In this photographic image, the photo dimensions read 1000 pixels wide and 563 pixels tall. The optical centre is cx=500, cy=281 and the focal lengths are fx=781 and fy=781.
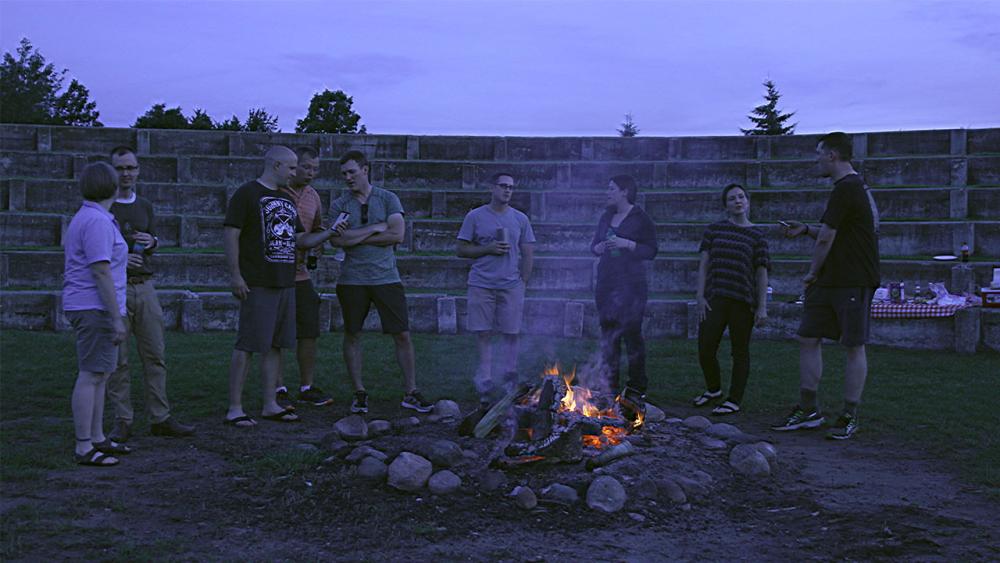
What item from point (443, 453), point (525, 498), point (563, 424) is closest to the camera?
point (525, 498)

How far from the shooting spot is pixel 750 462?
211 inches

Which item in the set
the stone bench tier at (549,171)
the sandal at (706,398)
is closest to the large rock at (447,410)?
the sandal at (706,398)

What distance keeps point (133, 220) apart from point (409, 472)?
291 cm

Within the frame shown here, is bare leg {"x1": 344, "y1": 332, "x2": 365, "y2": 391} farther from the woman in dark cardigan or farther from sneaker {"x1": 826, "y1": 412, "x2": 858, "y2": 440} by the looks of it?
sneaker {"x1": 826, "y1": 412, "x2": 858, "y2": 440}

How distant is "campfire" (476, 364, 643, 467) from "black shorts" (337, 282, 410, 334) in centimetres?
135

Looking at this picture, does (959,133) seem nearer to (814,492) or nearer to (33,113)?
(814,492)

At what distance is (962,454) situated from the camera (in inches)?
229

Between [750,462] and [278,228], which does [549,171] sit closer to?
[278,228]

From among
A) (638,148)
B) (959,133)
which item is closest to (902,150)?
(959,133)

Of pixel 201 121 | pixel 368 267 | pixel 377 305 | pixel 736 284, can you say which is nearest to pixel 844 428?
pixel 736 284

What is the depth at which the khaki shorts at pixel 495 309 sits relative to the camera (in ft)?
24.2

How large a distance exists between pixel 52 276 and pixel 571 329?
28.7ft

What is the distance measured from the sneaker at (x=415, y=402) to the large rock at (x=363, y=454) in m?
1.68

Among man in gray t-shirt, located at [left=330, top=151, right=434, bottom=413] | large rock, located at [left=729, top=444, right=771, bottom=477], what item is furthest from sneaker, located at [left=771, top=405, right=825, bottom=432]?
man in gray t-shirt, located at [left=330, top=151, right=434, bottom=413]
